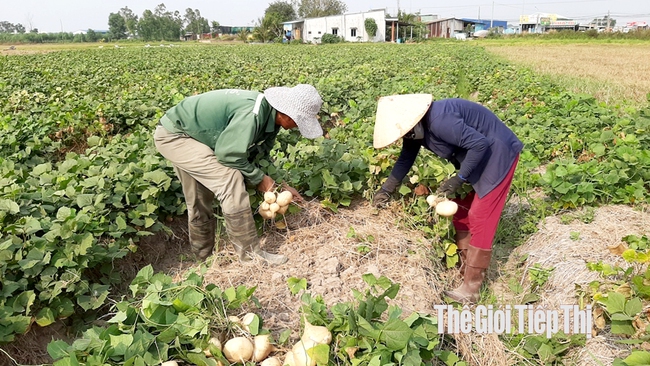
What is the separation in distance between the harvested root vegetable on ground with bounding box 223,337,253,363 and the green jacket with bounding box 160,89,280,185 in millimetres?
1337

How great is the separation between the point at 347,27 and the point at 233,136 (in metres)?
57.0

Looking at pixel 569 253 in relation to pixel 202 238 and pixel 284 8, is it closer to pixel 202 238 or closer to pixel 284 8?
pixel 202 238

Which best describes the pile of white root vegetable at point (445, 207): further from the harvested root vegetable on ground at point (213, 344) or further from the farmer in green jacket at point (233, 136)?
the harvested root vegetable on ground at point (213, 344)

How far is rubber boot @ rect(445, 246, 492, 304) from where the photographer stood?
3531mm

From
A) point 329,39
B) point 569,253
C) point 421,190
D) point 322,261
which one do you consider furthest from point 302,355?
point 329,39

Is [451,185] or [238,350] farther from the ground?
[451,185]

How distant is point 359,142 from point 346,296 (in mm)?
2315

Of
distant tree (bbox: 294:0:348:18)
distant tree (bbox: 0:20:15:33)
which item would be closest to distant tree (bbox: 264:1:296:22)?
distant tree (bbox: 294:0:348:18)

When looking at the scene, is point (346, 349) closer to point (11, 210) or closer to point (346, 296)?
point (346, 296)

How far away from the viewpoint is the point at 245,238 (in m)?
3.45

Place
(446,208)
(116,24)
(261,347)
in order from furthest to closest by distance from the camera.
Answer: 1. (116,24)
2. (446,208)
3. (261,347)

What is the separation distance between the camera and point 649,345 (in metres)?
2.37

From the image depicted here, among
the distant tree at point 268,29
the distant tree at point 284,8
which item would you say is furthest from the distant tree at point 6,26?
the distant tree at point 268,29

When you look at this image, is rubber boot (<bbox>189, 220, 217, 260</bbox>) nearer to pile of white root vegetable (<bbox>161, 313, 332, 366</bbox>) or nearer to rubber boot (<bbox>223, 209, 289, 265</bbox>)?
rubber boot (<bbox>223, 209, 289, 265</bbox>)
